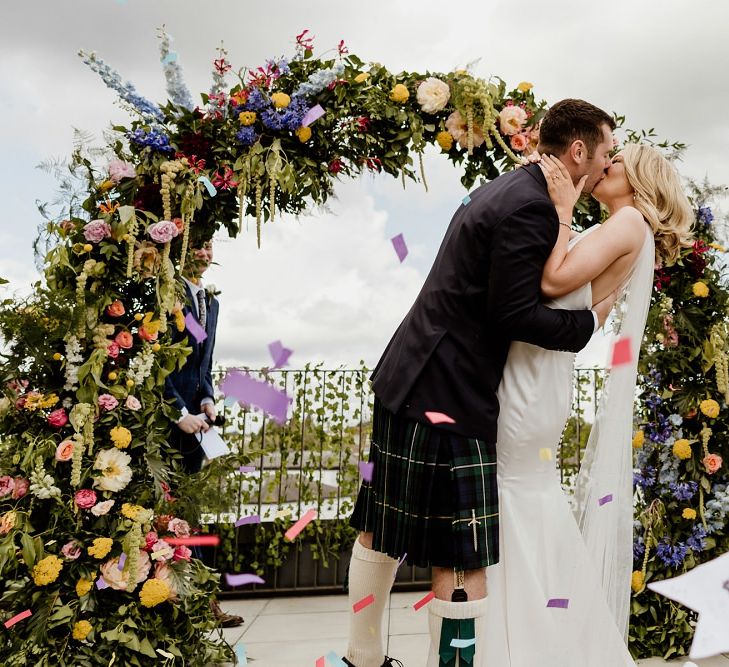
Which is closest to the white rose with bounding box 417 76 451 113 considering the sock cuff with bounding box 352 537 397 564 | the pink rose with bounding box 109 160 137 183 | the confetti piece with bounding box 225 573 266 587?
the pink rose with bounding box 109 160 137 183

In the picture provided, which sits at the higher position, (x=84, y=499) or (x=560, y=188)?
(x=560, y=188)

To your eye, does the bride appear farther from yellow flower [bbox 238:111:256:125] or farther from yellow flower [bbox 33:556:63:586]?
yellow flower [bbox 33:556:63:586]

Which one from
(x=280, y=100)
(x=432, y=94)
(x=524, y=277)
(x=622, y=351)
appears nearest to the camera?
(x=524, y=277)

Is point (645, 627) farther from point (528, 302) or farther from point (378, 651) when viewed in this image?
point (528, 302)

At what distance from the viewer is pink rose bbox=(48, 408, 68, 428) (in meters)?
2.28

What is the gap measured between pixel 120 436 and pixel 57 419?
0.75 ft

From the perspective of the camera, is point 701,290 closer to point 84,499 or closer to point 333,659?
point 333,659

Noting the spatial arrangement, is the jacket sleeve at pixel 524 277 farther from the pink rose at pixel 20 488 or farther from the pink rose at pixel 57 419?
the pink rose at pixel 20 488

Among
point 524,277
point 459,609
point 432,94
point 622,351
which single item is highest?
point 432,94

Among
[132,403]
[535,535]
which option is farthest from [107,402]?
[535,535]

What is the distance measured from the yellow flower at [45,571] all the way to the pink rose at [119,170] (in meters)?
1.36

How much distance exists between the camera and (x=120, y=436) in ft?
7.47

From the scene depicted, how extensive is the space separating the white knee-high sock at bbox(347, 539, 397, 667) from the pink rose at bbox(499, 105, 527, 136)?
5.62 feet

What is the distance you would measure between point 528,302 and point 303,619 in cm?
231
